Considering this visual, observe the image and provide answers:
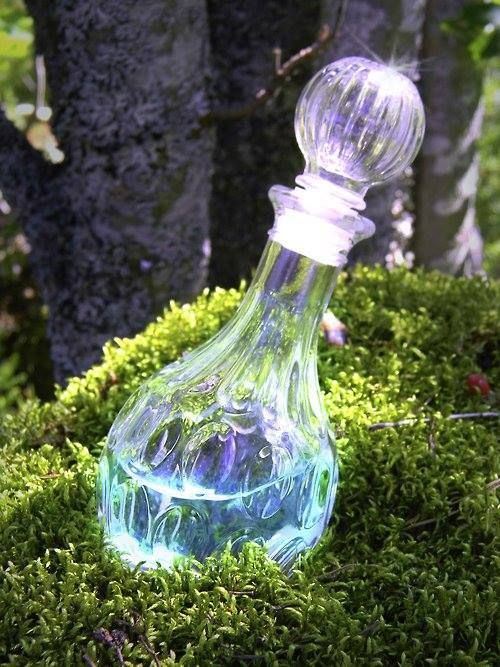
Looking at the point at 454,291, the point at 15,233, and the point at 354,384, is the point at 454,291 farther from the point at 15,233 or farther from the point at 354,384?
the point at 15,233

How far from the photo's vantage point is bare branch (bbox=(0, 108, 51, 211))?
189 centimetres

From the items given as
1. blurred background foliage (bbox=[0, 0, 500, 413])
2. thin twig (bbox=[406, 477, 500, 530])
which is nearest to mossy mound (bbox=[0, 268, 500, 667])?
thin twig (bbox=[406, 477, 500, 530])

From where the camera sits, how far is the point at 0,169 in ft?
6.31

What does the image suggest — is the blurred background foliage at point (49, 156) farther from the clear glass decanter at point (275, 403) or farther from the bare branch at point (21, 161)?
the clear glass decanter at point (275, 403)

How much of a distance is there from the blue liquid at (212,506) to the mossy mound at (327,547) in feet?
0.12

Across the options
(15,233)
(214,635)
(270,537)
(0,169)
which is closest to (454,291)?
(270,537)

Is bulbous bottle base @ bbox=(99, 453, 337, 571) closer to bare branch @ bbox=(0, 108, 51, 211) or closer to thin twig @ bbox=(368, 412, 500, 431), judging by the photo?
thin twig @ bbox=(368, 412, 500, 431)

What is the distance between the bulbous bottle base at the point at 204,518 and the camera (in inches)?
37.9

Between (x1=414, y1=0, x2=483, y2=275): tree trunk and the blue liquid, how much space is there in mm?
2094

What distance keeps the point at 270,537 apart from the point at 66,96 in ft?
4.09

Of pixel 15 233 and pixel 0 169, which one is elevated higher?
pixel 0 169

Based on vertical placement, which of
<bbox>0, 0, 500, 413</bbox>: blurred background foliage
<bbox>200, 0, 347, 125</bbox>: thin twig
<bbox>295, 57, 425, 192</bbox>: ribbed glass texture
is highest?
<bbox>295, 57, 425, 192</bbox>: ribbed glass texture

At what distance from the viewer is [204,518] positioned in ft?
3.16

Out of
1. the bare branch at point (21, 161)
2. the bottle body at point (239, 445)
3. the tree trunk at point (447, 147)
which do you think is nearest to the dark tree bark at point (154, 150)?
the bare branch at point (21, 161)
